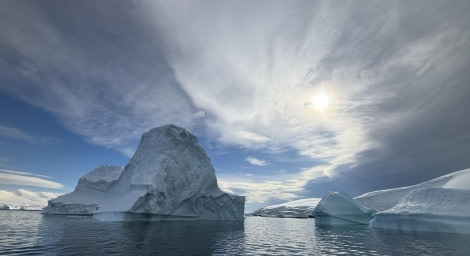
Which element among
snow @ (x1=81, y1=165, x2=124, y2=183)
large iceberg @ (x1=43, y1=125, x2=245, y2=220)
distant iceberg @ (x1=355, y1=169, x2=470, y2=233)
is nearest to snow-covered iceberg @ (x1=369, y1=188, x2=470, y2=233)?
distant iceberg @ (x1=355, y1=169, x2=470, y2=233)

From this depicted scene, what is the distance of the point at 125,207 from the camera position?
30281 mm

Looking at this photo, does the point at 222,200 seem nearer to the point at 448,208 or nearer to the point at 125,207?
the point at 125,207

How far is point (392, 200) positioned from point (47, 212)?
74.5 metres

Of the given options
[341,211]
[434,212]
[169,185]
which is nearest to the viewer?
[434,212]

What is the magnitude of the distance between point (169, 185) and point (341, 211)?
28.1 m

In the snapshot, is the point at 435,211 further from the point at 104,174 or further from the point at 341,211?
the point at 104,174

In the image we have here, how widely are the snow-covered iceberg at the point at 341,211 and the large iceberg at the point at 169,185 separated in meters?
15.6

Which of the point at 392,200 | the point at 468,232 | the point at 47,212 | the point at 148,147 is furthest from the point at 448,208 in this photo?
the point at 47,212

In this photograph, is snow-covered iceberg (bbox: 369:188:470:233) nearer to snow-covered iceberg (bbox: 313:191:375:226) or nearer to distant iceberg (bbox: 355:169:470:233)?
distant iceberg (bbox: 355:169:470:233)

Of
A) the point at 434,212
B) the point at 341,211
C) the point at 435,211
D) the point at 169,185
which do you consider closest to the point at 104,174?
the point at 169,185

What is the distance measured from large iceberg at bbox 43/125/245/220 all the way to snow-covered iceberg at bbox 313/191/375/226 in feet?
51.2

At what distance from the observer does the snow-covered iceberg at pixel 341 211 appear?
38844 mm

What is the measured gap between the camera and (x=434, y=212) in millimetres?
24297

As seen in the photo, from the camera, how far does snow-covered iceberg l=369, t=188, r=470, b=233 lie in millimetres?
23281
